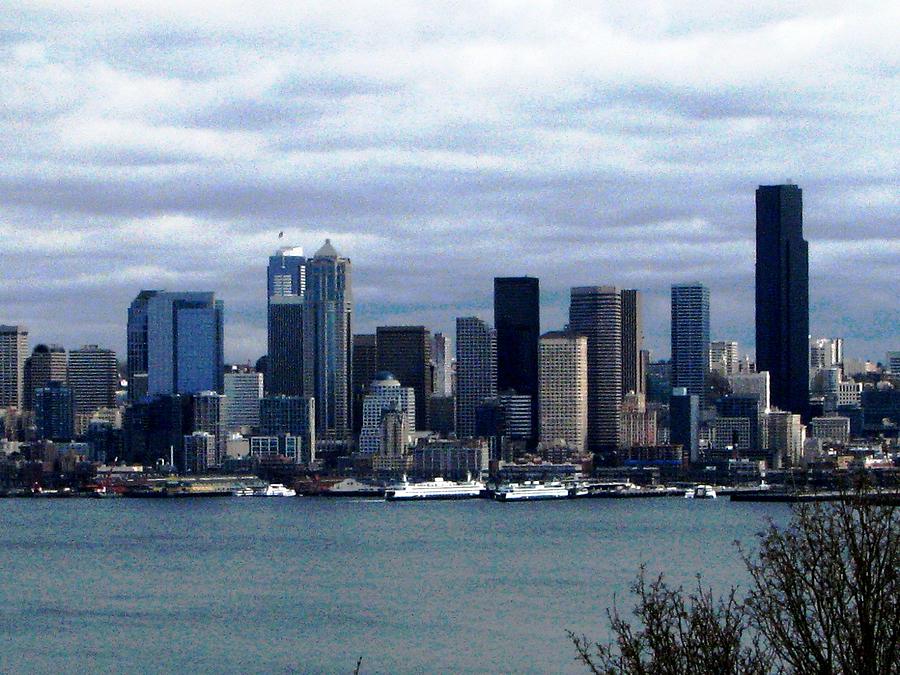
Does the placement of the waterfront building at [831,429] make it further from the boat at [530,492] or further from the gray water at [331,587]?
the gray water at [331,587]

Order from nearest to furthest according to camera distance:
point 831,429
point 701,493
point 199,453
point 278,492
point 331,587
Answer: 1. point 331,587
2. point 701,493
3. point 278,492
4. point 199,453
5. point 831,429

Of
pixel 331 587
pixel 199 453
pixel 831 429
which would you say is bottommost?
pixel 331 587

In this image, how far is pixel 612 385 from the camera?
132 meters

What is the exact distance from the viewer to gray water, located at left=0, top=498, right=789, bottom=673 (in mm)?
25719

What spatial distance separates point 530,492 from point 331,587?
57509 mm

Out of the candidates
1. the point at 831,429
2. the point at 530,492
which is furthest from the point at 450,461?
the point at 831,429

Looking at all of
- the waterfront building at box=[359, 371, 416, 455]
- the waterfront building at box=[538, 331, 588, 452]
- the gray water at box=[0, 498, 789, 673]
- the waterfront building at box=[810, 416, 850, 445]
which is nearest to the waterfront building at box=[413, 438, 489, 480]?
the waterfront building at box=[359, 371, 416, 455]

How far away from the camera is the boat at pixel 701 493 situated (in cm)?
9838

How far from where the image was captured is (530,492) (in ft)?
307

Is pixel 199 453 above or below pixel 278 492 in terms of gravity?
above

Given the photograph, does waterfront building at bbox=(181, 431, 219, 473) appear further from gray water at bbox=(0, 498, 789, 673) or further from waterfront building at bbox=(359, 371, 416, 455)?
gray water at bbox=(0, 498, 789, 673)

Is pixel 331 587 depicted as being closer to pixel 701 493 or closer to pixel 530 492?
pixel 530 492

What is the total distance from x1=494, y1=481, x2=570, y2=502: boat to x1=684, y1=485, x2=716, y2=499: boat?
6716 millimetres

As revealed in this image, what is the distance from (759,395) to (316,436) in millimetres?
32871
